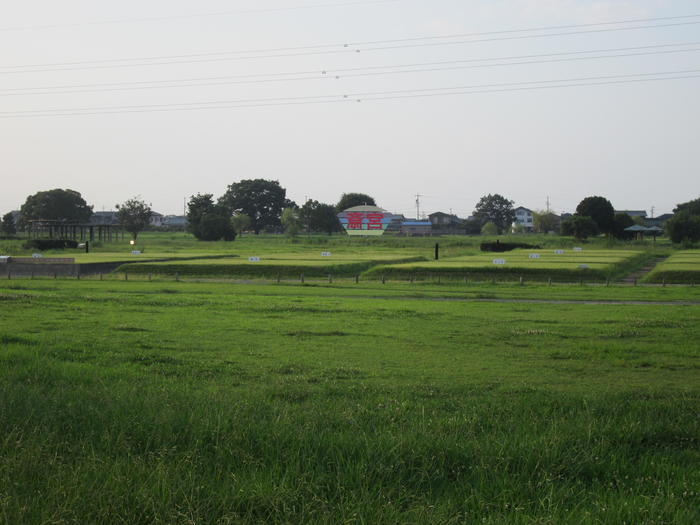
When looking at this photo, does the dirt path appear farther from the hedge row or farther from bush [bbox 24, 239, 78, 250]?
bush [bbox 24, 239, 78, 250]

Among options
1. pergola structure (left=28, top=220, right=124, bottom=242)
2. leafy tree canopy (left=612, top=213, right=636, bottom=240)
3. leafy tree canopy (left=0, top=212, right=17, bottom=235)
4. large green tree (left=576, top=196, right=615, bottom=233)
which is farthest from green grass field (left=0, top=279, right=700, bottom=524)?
leafy tree canopy (left=0, top=212, right=17, bottom=235)

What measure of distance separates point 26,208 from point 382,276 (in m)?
109

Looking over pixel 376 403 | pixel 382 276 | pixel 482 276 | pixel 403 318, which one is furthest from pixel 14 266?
pixel 376 403

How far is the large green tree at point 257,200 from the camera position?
170 metres

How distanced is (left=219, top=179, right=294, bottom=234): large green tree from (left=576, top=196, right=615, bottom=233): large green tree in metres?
78.8

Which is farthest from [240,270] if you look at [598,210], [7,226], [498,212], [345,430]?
[498,212]

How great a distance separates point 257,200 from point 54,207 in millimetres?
49357

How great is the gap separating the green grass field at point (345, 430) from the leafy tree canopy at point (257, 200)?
154595mm

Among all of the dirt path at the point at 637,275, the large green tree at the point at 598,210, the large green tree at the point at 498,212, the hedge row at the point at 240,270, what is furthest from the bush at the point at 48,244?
the large green tree at the point at 498,212

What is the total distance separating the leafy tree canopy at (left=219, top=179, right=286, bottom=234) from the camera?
170 m

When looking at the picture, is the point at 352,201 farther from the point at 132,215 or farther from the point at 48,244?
the point at 48,244

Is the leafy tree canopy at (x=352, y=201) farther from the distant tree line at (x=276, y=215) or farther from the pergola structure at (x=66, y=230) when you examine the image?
the pergola structure at (x=66, y=230)

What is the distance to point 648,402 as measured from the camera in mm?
9609

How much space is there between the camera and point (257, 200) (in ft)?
560
